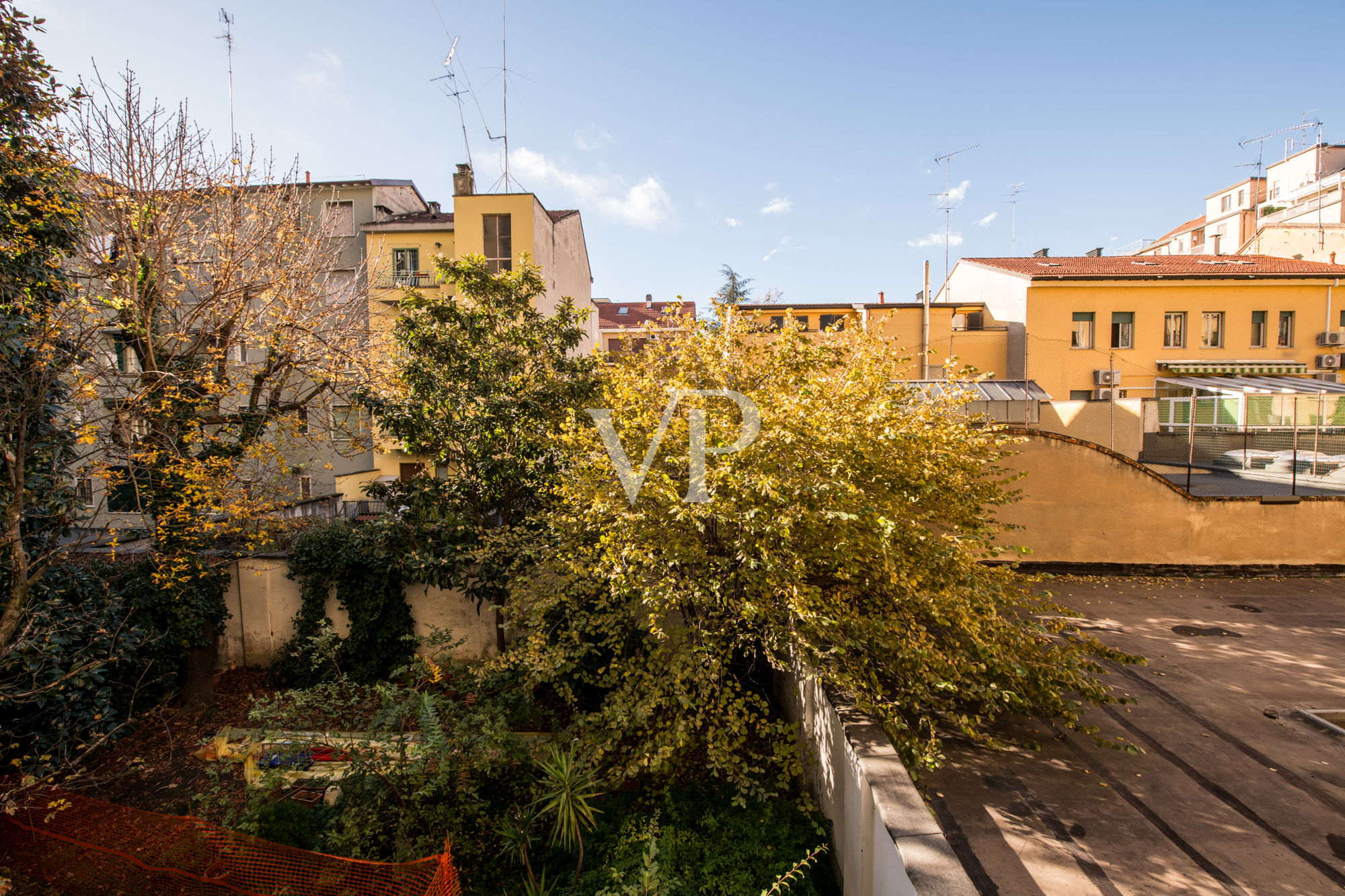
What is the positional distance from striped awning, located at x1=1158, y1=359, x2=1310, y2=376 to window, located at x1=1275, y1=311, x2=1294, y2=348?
2.34 feet

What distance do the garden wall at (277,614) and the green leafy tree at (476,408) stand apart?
3.07 feet

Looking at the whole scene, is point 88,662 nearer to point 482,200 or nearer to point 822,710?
point 822,710

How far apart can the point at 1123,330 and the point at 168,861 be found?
27.3 meters

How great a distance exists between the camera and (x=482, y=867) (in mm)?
5676

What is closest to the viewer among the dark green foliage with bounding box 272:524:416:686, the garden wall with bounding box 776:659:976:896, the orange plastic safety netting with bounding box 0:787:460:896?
the garden wall with bounding box 776:659:976:896

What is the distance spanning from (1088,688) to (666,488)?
14.3ft

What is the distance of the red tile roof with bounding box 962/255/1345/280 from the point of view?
2109cm

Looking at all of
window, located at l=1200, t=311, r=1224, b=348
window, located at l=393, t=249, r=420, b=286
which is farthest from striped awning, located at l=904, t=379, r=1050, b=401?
window, located at l=393, t=249, r=420, b=286

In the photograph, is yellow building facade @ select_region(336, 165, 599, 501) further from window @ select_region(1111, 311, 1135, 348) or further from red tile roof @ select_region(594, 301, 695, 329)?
red tile roof @ select_region(594, 301, 695, 329)

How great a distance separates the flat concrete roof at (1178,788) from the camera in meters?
4.48

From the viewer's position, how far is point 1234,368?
21.1 m

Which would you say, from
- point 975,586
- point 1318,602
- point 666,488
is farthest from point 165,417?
point 1318,602

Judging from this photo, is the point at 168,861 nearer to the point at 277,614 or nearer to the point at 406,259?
the point at 277,614

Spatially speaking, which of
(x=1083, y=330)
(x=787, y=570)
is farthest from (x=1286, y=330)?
(x=787, y=570)
